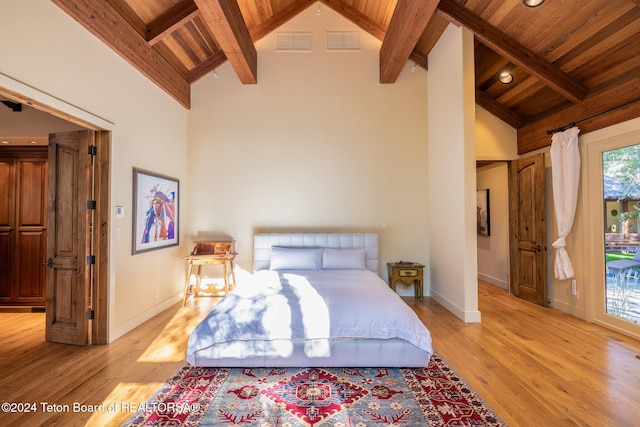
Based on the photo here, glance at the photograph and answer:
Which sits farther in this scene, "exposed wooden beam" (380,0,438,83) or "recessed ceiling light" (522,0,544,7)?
"exposed wooden beam" (380,0,438,83)

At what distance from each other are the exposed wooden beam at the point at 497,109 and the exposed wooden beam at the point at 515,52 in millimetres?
1125

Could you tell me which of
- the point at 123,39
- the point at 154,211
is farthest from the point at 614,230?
the point at 123,39

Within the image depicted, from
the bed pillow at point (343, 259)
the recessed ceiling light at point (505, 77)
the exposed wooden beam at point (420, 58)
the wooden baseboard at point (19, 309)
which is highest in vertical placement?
the exposed wooden beam at point (420, 58)

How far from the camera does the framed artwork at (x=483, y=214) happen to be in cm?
598

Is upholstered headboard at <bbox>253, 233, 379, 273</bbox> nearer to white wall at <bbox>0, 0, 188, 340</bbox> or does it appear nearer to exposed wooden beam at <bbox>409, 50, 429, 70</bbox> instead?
white wall at <bbox>0, 0, 188, 340</bbox>

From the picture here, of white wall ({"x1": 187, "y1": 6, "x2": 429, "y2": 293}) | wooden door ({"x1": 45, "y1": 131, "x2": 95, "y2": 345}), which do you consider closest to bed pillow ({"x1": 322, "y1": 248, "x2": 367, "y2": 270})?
white wall ({"x1": 187, "y1": 6, "x2": 429, "y2": 293})

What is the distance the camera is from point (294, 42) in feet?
16.7

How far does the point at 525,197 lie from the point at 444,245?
174cm

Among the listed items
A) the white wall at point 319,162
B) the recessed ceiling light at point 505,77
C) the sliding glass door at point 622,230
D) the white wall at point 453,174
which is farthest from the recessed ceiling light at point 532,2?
the white wall at point 319,162

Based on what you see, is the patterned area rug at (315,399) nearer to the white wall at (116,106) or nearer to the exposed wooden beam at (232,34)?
the white wall at (116,106)

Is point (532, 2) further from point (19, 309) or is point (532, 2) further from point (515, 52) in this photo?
point (19, 309)

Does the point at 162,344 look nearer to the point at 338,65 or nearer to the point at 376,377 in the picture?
the point at 376,377

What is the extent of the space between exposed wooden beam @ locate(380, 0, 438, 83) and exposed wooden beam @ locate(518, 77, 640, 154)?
2.30 m

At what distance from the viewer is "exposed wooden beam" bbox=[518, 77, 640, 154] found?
322 cm
